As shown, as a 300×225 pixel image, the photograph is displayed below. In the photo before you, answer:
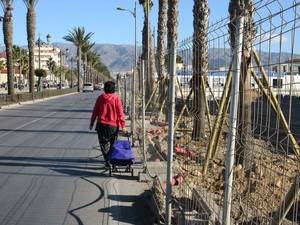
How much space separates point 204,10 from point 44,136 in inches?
247

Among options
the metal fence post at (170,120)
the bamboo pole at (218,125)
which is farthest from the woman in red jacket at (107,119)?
the metal fence post at (170,120)

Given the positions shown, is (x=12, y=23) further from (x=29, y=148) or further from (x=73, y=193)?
(x=73, y=193)

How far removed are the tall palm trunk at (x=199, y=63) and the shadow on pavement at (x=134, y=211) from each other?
6.06 feet

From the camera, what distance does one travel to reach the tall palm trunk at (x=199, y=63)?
327 inches

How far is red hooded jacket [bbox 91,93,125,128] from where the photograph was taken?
38.3ft

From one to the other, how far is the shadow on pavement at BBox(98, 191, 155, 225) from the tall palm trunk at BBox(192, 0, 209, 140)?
1.85 metres

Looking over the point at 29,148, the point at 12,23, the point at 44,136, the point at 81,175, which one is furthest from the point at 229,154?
the point at 12,23

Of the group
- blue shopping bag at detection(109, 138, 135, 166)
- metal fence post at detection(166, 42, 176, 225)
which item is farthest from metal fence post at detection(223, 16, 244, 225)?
blue shopping bag at detection(109, 138, 135, 166)

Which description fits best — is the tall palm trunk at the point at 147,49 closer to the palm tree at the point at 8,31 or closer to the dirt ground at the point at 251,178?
the palm tree at the point at 8,31

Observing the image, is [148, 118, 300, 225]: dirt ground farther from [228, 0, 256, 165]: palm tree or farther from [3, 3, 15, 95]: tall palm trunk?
[3, 3, 15, 95]: tall palm trunk

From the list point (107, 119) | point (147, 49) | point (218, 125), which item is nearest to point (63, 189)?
point (107, 119)

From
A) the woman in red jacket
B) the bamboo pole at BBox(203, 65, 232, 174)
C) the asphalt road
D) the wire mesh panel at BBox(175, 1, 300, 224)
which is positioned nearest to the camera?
the wire mesh panel at BBox(175, 1, 300, 224)

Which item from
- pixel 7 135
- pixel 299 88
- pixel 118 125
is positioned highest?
pixel 299 88

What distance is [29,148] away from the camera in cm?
1522
